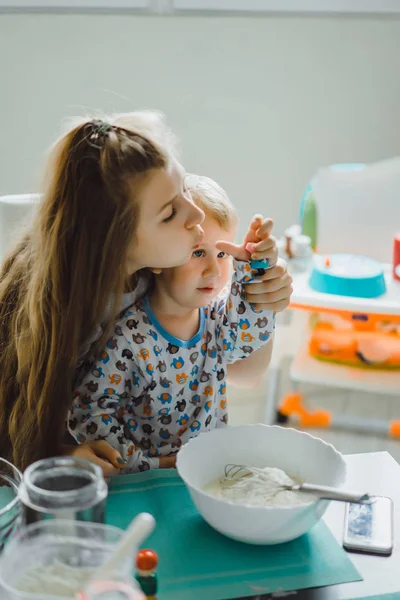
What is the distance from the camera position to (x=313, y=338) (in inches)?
95.0

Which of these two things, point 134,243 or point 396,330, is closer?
point 134,243

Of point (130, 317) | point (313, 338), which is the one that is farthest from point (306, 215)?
point (130, 317)

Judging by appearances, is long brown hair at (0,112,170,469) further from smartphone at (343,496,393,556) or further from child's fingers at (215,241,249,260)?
smartphone at (343,496,393,556)

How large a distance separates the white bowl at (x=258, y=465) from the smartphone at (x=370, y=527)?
2.4 inches

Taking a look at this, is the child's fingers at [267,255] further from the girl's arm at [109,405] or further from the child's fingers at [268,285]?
the girl's arm at [109,405]

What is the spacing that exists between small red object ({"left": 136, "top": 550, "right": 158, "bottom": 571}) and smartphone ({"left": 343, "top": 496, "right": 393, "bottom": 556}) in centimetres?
26

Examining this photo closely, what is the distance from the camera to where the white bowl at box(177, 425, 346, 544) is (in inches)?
36.4

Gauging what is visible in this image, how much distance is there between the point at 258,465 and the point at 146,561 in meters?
→ 0.30

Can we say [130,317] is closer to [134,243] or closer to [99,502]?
[134,243]

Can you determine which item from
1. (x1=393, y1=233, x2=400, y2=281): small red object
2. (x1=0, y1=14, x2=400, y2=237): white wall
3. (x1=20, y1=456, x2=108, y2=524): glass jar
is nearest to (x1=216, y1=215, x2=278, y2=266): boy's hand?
(x1=20, y1=456, x2=108, y2=524): glass jar

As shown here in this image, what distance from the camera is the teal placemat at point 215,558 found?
2.97 ft

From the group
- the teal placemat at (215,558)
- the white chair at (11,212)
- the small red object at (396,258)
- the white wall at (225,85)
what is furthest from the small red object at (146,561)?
the white wall at (225,85)

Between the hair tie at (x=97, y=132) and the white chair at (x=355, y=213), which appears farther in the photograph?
the white chair at (x=355, y=213)

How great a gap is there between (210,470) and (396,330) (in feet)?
4.78
